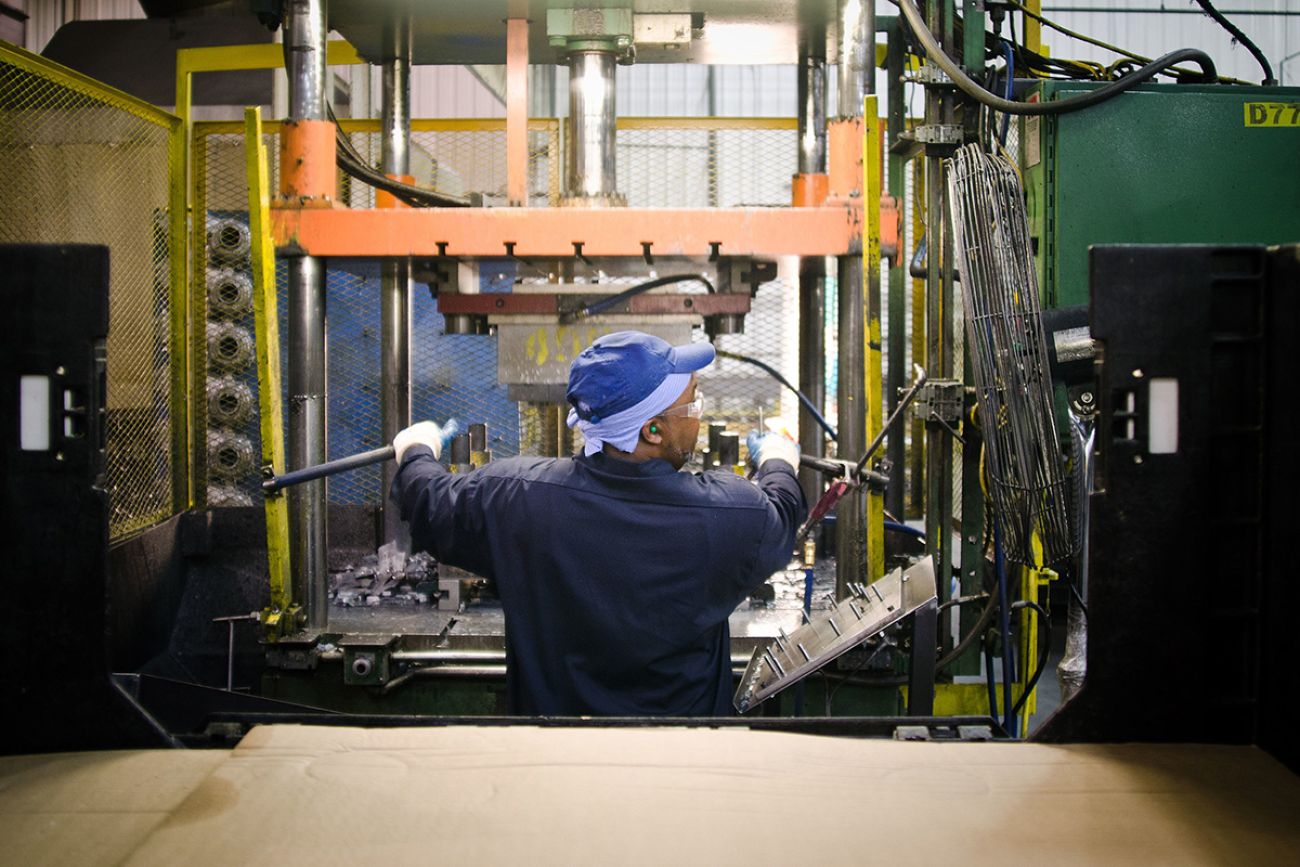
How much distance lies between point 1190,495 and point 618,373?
62.7 inches

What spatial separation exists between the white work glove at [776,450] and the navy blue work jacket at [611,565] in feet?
1.11

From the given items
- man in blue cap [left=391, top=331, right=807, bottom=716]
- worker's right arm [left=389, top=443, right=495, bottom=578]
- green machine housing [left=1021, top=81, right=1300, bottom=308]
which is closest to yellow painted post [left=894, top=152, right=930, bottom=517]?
green machine housing [left=1021, top=81, right=1300, bottom=308]

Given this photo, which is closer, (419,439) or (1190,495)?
(1190,495)

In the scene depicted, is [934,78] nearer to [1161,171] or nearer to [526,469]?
[1161,171]

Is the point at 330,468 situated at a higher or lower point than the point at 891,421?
lower

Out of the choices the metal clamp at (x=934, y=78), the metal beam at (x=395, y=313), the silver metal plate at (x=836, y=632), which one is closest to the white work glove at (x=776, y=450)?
the silver metal plate at (x=836, y=632)

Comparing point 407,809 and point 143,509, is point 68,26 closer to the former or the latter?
point 143,509

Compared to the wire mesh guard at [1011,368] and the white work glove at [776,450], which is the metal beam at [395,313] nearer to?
the white work glove at [776,450]

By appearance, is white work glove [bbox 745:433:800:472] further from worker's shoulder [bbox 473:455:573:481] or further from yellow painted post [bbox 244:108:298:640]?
yellow painted post [bbox 244:108:298:640]

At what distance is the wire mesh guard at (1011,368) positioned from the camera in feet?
10.7

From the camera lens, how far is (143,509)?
4.88m

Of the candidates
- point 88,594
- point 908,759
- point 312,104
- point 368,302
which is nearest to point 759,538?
point 908,759

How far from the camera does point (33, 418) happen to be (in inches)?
54.2

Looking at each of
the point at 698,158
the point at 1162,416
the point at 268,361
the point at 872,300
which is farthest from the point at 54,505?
the point at 698,158
